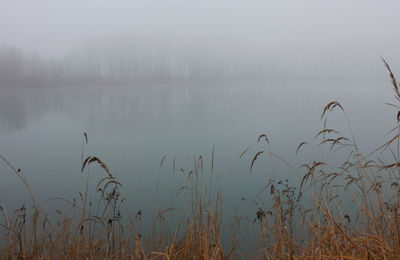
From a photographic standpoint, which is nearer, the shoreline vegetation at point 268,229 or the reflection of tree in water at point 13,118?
the shoreline vegetation at point 268,229

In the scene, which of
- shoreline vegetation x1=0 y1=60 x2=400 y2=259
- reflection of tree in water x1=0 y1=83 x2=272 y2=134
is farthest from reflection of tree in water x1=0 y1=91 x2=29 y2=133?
shoreline vegetation x1=0 y1=60 x2=400 y2=259

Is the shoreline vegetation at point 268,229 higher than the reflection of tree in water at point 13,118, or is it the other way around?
the shoreline vegetation at point 268,229

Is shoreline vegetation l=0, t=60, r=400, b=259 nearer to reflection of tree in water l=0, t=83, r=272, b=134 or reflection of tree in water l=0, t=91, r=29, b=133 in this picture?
reflection of tree in water l=0, t=83, r=272, b=134

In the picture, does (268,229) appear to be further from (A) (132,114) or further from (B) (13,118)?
(B) (13,118)

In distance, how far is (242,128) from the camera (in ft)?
56.7

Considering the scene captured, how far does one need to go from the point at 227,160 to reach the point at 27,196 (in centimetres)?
589

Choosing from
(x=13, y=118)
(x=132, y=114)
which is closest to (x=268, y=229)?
(x=132, y=114)

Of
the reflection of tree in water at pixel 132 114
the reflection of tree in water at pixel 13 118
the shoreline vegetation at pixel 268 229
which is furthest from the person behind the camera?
the reflection of tree in water at pixel 13 118

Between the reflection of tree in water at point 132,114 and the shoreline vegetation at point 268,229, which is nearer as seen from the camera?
the shoreline vegetation at point 268,229

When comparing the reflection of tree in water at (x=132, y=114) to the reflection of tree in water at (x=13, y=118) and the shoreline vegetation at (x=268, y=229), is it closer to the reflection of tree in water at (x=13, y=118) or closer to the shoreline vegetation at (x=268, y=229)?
the reflection of tree in water at (x=13, y=118)

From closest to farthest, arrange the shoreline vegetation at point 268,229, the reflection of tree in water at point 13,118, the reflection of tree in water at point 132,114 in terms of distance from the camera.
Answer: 1. the shoreline vegetation at point 268,229
2. the reflection of tree in water at point 132,114
3. the reflection of tree in water at point 13,118

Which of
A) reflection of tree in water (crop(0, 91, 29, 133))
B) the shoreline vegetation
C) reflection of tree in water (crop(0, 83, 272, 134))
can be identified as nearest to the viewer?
the shoreline vegetation

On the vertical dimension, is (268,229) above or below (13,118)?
above

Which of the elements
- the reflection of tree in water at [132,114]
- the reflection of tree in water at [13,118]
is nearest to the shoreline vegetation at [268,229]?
the reflection of tree in water at [132,114]
